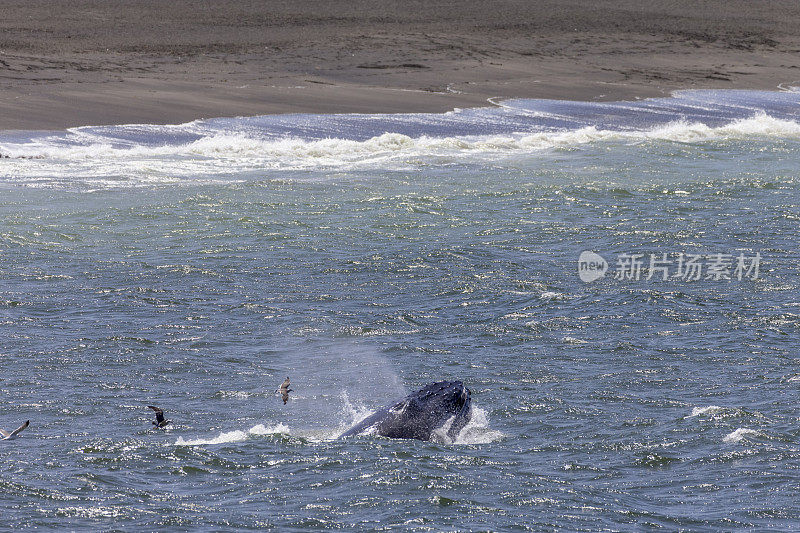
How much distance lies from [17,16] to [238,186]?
79.4 ft

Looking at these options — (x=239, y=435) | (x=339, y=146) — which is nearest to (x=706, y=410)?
(x=239, y=435)

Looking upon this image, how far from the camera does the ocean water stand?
14.0 m

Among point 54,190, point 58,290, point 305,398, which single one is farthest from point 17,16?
point 305,398

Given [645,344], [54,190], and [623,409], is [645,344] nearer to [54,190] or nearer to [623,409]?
[623,409]

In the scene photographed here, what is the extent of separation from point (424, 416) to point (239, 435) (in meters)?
2.72

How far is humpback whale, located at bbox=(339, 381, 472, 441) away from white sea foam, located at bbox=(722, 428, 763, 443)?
12.3 ft

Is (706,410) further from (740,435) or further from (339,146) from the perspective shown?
(339,146)

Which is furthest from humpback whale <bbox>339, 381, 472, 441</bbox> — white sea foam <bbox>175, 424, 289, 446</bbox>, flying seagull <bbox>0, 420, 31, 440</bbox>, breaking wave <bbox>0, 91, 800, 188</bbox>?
breaking wave <bbox>0, 91, 800, 188</bbox>

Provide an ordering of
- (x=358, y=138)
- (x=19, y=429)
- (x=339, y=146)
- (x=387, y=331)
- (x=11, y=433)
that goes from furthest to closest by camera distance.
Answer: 1. (x=358, y=138)
2. (x=339, y=146)
3. (x=387, y=331)
4. (x=11, y=433)
5. (x=19, y=429)

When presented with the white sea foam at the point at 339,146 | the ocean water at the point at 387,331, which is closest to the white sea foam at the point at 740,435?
the ocean water at the point at 387,331

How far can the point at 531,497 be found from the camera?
1383 cm

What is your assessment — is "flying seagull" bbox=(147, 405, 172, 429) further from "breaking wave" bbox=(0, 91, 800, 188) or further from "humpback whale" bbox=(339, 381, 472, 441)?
"breaking wave" bbox=(0, 91, 800, 188)

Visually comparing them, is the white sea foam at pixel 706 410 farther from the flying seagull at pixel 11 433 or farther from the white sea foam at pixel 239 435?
the flying seagull at pixel 11 433

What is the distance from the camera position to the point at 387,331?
21.2 m
